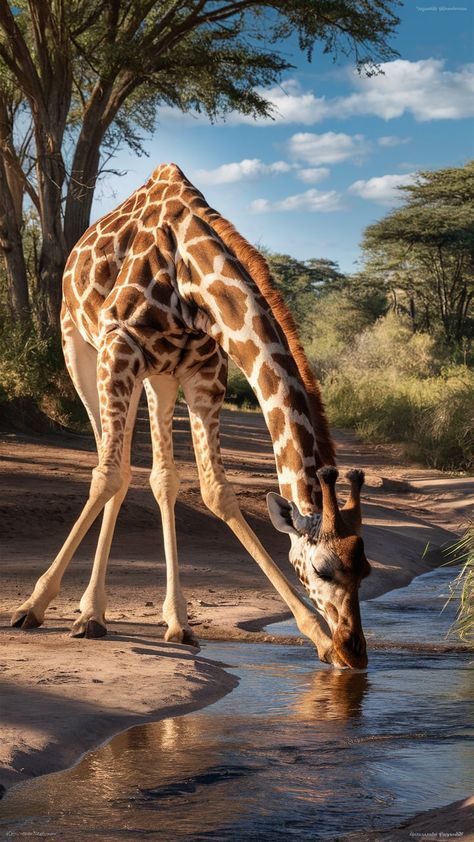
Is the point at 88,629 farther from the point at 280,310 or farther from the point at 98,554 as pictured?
A: the point at 280,310

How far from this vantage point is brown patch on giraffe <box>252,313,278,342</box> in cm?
577

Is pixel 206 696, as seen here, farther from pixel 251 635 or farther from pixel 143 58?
pixel 143 58

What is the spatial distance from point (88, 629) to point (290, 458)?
5.41 feet

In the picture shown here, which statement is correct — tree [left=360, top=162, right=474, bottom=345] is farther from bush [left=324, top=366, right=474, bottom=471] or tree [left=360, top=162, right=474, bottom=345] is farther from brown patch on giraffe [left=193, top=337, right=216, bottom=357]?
brown patch on giraffe [left=193, top=337, right=216, bottom=357]

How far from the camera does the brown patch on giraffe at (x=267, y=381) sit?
562cm

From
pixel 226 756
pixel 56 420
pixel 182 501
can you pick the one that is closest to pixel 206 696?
pixel 226 756

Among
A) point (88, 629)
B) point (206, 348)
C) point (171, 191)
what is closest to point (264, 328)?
point (206, 348)

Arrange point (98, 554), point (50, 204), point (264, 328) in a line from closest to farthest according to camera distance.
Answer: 1. point (264, 328)
2. point (98, 554)
3. point (50, 204)

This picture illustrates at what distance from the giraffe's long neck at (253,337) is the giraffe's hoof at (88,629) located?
1505 millimetres

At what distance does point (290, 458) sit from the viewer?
542 cm

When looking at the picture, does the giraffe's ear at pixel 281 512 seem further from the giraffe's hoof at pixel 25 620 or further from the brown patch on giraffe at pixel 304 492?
the giraffe's hoof at pixel 25 620

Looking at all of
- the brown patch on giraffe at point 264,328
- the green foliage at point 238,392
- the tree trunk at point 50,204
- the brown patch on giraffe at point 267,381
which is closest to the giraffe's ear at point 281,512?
the brown patch on giraffe at point 267,381

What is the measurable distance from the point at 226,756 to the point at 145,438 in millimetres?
14068

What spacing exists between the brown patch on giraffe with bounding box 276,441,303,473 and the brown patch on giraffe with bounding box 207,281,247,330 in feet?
2.72
